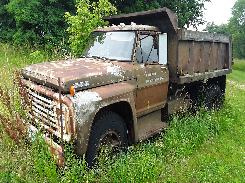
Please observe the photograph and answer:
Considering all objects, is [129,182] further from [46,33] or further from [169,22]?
[46,33]

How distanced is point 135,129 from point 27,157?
6.72 ft

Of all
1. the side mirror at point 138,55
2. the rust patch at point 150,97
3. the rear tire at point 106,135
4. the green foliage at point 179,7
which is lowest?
the rear tire at point 106,135

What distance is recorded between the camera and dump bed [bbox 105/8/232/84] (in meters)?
8.29

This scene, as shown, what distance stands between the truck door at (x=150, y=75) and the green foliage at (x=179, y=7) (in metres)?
10.0

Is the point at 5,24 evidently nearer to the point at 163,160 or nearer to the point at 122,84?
the point at 122,84

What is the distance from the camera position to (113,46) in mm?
7512

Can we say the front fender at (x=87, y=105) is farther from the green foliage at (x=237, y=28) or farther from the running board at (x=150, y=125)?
the green foliage at (x=237, y=28)

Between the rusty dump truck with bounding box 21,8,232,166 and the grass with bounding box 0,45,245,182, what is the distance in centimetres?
31

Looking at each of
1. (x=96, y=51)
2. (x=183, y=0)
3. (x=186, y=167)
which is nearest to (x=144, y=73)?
(x=96, y=51)

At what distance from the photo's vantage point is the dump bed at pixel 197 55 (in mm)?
8320

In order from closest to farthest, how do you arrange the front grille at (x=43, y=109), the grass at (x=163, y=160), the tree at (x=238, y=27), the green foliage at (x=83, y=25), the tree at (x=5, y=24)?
the grass at (x=163, y=160), the front grille at (x=43, y=109), the green foliage at (x=83, y=25), the tree at (x=5, y=24), the tree at (x=238, y=27)

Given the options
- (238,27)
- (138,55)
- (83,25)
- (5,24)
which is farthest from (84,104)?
(238,27)

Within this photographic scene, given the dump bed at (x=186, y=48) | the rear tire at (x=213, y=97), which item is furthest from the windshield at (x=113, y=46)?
the rear tire at (x=213, y=97)

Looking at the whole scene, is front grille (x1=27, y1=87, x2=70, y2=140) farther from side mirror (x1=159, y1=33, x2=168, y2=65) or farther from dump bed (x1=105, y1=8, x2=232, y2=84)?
dump bed (x1=105, y1=8, x2=232, y2=84)
